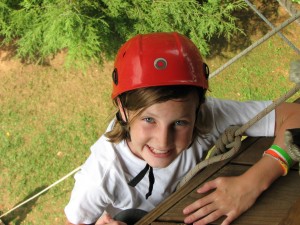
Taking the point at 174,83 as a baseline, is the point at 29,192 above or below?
below

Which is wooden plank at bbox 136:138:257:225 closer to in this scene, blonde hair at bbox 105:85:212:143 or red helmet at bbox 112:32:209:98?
blonde hair at bbox 105:85:212:143

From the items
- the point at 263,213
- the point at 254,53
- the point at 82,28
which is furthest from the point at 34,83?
the point at 263,213

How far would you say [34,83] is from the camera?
4.23 metres

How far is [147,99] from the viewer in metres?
1.40

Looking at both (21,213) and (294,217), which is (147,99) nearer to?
(294,217)

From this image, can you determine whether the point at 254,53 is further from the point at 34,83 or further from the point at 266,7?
the point at 34,83

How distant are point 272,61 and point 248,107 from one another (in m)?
3.02

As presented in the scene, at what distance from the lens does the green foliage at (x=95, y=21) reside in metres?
3.67

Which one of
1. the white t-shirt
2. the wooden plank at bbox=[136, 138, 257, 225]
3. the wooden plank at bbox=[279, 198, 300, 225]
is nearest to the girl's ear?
the white t-shirt

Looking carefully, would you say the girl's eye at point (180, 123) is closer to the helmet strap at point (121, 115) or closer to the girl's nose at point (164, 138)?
the girl's nose at point (164, 138)

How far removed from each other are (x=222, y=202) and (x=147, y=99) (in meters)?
0.53

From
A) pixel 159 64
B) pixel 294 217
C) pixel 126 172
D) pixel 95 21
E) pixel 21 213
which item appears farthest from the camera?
pixel 95 21

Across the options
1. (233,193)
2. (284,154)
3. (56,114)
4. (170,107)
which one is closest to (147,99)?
Answer: (170,107)

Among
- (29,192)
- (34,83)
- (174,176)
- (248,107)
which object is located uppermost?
(248,107)
